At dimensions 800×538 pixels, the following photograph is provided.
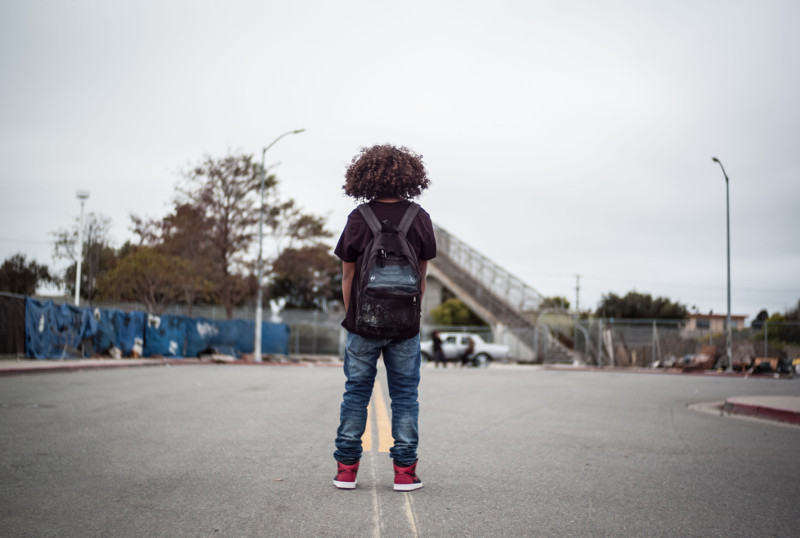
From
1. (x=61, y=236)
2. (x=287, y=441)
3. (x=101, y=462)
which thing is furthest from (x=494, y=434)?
(x=61, y=236)

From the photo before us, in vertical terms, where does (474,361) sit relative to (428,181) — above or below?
below

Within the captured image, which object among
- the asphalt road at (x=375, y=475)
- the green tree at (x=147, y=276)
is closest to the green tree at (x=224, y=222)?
the green tree at (x=147, y=276)

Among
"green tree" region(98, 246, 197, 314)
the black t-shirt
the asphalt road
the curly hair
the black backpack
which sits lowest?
the asphalt road

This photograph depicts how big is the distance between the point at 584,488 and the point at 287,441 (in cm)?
252

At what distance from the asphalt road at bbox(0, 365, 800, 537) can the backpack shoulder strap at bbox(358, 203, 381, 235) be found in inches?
57.3

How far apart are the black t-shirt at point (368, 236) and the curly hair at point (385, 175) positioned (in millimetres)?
88

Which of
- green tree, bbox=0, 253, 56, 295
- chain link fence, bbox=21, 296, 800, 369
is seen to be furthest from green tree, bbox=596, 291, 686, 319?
green tree, bbox=0, 253, 56, 295

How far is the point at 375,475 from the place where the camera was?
460 centimetres

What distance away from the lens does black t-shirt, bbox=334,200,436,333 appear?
13.5 ft

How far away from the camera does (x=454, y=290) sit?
4153cm

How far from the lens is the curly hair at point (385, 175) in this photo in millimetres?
4246

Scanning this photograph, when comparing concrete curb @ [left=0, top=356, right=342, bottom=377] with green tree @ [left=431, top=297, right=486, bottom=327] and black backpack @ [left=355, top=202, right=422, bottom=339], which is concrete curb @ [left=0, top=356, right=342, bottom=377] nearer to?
black backpack @ [left=355, top=202, right=422, bottom=339]

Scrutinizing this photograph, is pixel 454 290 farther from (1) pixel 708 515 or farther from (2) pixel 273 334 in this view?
(1) pixel 708 515

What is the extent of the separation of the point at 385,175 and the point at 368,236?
0.40 metres
